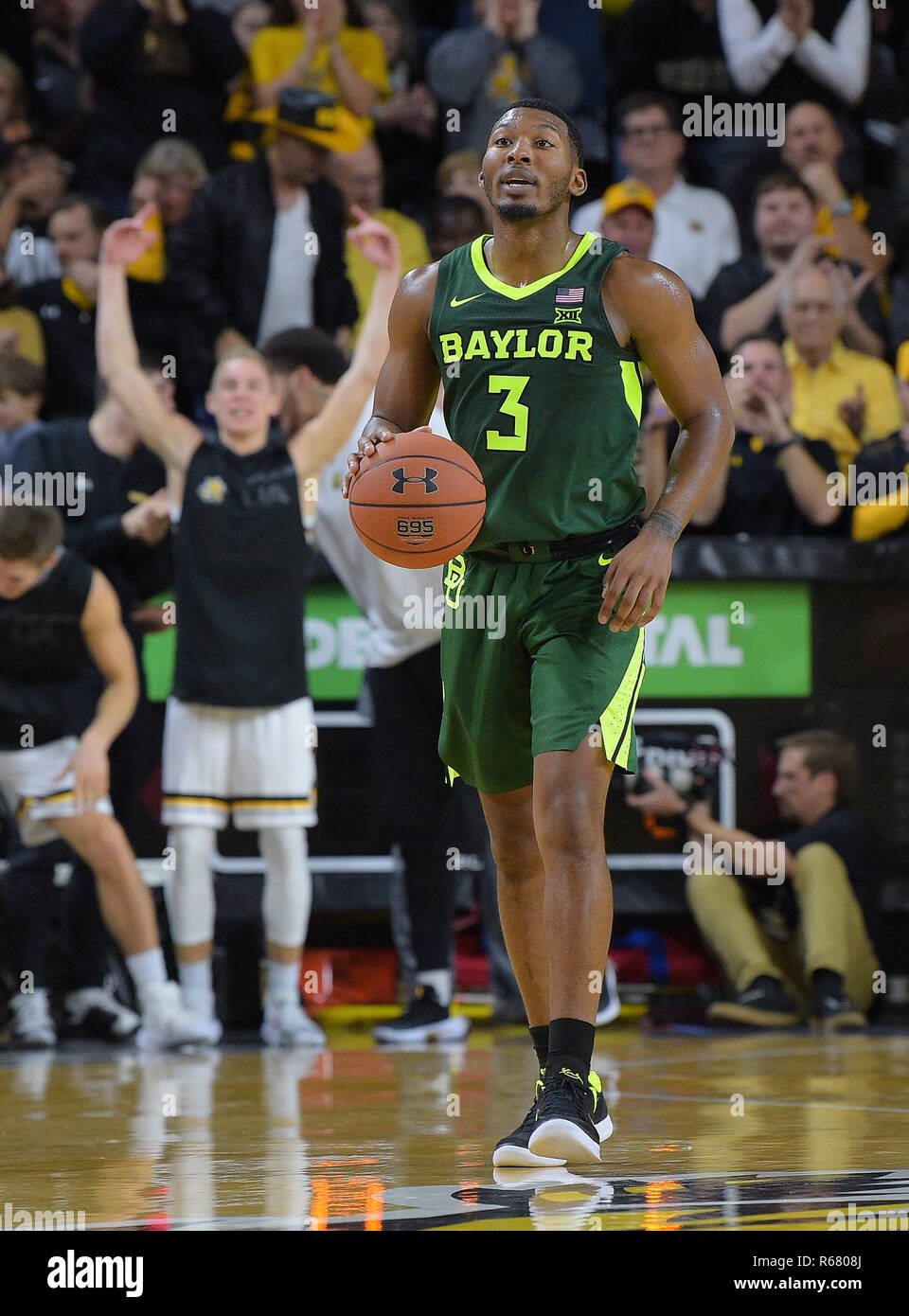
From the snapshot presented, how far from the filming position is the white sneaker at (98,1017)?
706 centimetres

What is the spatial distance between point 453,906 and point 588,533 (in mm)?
3690

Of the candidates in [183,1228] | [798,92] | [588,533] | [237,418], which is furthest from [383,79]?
[183,1228]

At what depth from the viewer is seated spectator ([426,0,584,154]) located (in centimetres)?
933

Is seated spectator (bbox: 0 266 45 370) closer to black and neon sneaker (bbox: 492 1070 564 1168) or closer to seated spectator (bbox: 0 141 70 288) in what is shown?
Answer: seated spectator (bbox: 0 141 70 288)

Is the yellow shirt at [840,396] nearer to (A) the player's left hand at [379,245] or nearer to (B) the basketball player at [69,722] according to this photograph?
(A) the player's left hand at [379,245]

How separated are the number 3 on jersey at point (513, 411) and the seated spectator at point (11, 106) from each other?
6.11 metres

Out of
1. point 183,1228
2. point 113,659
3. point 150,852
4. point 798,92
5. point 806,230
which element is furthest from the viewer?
point 798,92

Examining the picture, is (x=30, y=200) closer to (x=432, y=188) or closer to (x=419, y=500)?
(x=432, y=188)

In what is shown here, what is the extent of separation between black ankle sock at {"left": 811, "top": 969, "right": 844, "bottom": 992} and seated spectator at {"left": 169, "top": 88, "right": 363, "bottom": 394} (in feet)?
12.0

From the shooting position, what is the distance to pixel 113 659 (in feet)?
22.7

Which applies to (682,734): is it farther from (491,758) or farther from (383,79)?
(383,79)

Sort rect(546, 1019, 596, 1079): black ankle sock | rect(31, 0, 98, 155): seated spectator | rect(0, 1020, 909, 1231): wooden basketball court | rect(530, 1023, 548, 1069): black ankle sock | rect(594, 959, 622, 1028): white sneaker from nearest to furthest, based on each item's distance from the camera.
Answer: rect(0, 1020, 909, 1231): wooden basketball court
rect(546, 1019, 596, 1079): black ankle sock
rect(530, 1023, 548, 1069): black ankle sock
rect(594, 959, 622, 1028): white sneaker
rect(31, 0, 98, 155): seated spectator

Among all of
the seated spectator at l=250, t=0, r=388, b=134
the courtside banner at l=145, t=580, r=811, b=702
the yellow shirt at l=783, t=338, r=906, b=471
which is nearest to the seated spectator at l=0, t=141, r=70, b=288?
the seated spectator at l=250, t=0, r=388, b=134

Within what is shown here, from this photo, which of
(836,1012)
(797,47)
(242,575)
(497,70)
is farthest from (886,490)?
(497,70)
